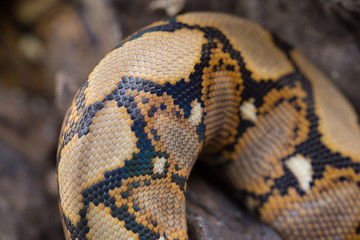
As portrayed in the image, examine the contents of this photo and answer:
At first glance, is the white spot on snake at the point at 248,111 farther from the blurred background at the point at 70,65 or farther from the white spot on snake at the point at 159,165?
the white spot on snake at the point at 159,165

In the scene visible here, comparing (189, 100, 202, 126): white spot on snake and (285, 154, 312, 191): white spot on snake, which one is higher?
(189, 100, 202, 126): white spot on snake

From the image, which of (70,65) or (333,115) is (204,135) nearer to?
(333,115)

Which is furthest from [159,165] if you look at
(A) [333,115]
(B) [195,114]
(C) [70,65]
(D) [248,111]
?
(C) [70,65]

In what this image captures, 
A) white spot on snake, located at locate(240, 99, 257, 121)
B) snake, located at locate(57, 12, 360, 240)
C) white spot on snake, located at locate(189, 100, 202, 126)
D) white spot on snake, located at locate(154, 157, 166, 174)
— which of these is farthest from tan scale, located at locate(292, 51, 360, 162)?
white spot on snake, located at locate(154, 157, 166, 174)

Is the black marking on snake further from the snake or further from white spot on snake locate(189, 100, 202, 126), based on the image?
white spot on snake locate(189, 100, 202, 126)

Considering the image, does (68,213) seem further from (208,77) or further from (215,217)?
(208,77)

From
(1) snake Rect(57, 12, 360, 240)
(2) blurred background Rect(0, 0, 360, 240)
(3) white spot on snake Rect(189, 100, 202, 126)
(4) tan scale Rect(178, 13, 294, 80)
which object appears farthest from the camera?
(2) blurred background Rect(0, 0, 360, 240)
